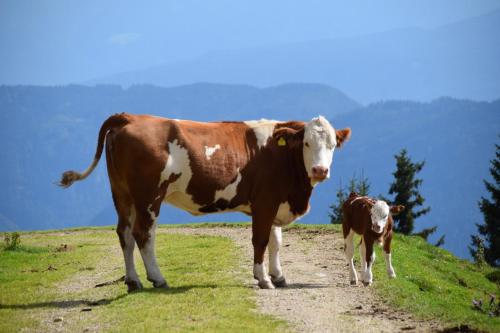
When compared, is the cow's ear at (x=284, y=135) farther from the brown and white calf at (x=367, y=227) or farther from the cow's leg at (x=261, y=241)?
the brown and white calf at (x=367, y=227)

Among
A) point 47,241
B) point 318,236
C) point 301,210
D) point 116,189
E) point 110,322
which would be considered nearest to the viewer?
point 110,322

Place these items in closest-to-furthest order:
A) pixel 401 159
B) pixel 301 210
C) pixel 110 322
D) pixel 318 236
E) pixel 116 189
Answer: pixel 110 322 → pixel 116 189 → pixel 301 210 → pixel 318 236 → pixel 401 159

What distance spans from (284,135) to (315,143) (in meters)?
0.78

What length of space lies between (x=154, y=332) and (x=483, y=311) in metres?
6.36

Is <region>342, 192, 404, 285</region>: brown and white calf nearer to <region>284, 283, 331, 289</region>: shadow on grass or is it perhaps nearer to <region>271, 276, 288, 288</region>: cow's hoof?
<region>284, 283, 331, 289</region>: shadow on grass

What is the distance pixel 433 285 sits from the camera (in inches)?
642

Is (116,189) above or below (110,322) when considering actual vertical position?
above

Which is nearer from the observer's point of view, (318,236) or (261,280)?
(261,280)

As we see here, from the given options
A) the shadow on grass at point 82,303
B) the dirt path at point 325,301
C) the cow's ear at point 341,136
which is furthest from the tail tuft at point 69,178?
the cow's ear at point 341,136

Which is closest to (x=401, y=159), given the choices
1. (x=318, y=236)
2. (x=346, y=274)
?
(x=318, y=236)

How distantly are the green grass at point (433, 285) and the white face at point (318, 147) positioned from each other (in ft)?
8.61

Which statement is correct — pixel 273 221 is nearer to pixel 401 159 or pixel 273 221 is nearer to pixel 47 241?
pixel 47 241

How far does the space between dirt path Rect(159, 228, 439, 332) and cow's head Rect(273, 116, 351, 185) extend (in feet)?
7.24

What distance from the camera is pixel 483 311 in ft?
43.1
